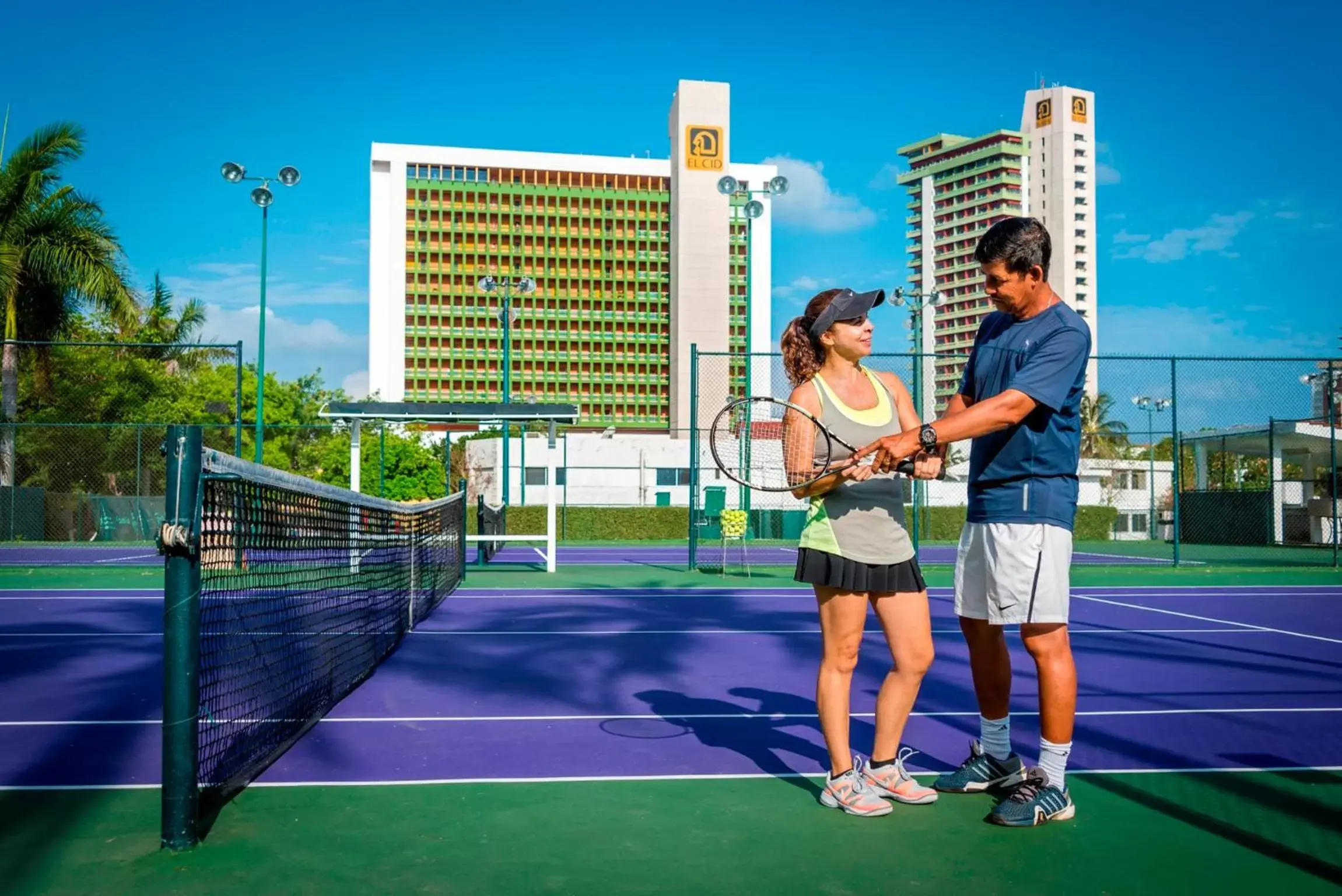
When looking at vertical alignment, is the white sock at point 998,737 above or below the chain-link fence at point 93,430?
below

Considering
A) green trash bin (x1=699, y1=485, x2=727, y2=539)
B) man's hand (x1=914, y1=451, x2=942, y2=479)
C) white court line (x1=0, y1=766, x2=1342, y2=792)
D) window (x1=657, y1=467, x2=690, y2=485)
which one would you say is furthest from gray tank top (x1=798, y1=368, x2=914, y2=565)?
window (x1=657, y1=467, x2=690, y2=485)

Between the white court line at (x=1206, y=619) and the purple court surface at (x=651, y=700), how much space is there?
0.06m

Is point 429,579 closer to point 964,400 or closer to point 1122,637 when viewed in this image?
point 1122,637

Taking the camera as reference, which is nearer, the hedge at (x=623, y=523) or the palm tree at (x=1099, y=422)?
the hedge at (x=623, y=523)

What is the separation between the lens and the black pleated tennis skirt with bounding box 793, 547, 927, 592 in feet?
12.5

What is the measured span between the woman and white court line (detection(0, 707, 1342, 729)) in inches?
62.6

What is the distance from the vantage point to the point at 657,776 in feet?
14.8

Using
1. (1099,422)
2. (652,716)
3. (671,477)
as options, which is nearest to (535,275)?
(1099,422)

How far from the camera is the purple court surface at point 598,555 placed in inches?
774

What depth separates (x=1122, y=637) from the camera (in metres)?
9.16

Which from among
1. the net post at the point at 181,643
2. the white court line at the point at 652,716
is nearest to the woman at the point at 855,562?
the white court line at the point at 652,716

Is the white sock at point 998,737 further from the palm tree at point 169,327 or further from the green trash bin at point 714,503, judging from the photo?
the palm tree at point 169,327

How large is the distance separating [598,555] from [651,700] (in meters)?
16.2

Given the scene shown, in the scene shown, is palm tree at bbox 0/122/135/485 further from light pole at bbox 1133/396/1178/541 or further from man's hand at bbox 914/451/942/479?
man's hand at bbox 914/451/942/479
